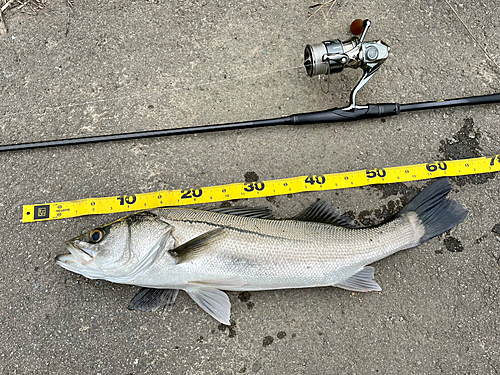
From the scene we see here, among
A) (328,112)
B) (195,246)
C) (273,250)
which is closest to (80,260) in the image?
(195,246)

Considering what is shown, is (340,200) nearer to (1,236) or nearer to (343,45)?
(343,45)

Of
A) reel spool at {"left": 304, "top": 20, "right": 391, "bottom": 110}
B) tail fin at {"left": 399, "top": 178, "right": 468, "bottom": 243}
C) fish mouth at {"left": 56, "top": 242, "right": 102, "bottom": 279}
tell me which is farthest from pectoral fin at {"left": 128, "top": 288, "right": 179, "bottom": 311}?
reel spool at {"left": 304, "top": 20, "right": 391, "bottom": 110}

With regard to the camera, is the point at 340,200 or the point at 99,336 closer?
the point at 99,336

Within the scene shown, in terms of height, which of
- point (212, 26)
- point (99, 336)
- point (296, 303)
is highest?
point (212, 26)

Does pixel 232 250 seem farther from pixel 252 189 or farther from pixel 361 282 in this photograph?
pixel 361 282

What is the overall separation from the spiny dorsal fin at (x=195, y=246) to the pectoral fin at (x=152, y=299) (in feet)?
1.44

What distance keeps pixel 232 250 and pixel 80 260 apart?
3.22 ft

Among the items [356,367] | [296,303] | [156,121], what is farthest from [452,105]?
[156,121]

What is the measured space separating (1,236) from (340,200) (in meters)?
2.68

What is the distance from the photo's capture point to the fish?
207cm

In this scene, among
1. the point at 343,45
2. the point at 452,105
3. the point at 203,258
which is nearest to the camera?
the point at 203,258

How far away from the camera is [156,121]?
2.71 metres

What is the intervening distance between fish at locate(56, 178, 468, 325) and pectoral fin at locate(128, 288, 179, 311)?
17 centimetres

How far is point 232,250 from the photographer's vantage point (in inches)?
81.3
